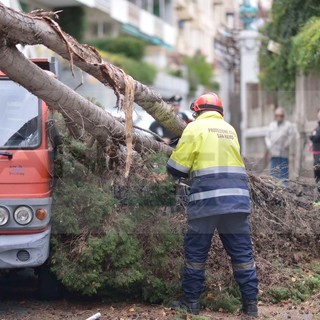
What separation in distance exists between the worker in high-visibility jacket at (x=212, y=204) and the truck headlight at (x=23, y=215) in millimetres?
1199

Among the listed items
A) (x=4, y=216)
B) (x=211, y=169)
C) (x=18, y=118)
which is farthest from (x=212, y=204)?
(x=18, y=118)

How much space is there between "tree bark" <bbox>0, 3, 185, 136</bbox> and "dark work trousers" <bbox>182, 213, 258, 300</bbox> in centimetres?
141

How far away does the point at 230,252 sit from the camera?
6121 mm

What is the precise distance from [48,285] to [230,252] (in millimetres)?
1653

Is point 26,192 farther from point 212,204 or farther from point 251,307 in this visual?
point 251,307

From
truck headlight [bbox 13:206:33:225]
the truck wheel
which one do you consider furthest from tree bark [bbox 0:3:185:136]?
the truck wheel

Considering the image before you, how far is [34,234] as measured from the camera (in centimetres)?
603

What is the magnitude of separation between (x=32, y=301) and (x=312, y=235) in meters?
2.83

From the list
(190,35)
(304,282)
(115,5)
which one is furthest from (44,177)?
(190,35)

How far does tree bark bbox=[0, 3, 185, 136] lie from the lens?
222 inches

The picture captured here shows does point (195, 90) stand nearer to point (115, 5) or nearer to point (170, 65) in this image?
point (170, 65)

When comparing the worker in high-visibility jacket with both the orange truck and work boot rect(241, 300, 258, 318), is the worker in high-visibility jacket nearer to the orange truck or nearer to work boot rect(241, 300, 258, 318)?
work boot rect(241, 300, 258, 318)

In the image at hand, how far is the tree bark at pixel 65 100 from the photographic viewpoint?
18.8 feet

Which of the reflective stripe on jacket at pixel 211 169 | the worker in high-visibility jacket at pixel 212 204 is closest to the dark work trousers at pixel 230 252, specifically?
the worker in high-visibility jacket at pixel 212 204
